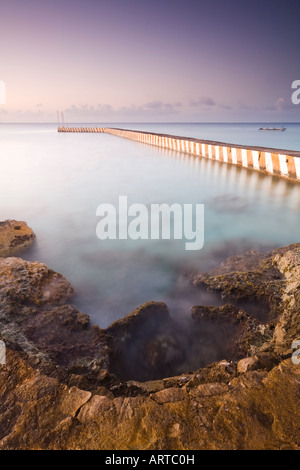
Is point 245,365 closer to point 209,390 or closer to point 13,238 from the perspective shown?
point 209,390

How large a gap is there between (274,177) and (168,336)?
960cm

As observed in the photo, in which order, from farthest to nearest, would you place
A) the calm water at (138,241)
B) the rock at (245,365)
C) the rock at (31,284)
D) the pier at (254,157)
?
the pier at (254,157) < the calm water at (138,241) < the rock at (31,284) < the rock at (245,365)

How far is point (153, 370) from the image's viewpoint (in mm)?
2535

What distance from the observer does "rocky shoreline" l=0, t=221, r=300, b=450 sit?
1.40 metres

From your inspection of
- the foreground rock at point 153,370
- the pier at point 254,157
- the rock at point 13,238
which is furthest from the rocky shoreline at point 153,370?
the pier at point 254,157

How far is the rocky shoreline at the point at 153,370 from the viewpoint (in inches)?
55.2

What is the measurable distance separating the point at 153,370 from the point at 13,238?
3.65 metres

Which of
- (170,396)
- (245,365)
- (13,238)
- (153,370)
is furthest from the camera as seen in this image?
(13,238)

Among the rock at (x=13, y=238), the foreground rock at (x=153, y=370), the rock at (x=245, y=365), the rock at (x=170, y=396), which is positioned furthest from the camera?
the rock at (x=13, y=238)

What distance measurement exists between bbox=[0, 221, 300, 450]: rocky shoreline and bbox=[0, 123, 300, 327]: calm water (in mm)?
512

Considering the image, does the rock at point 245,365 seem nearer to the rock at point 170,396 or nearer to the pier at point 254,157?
the rock at point 170,396

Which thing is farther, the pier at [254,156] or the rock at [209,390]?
the pier at [254,156]

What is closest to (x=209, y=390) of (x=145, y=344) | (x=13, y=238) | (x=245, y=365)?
(x=245, y=365)
